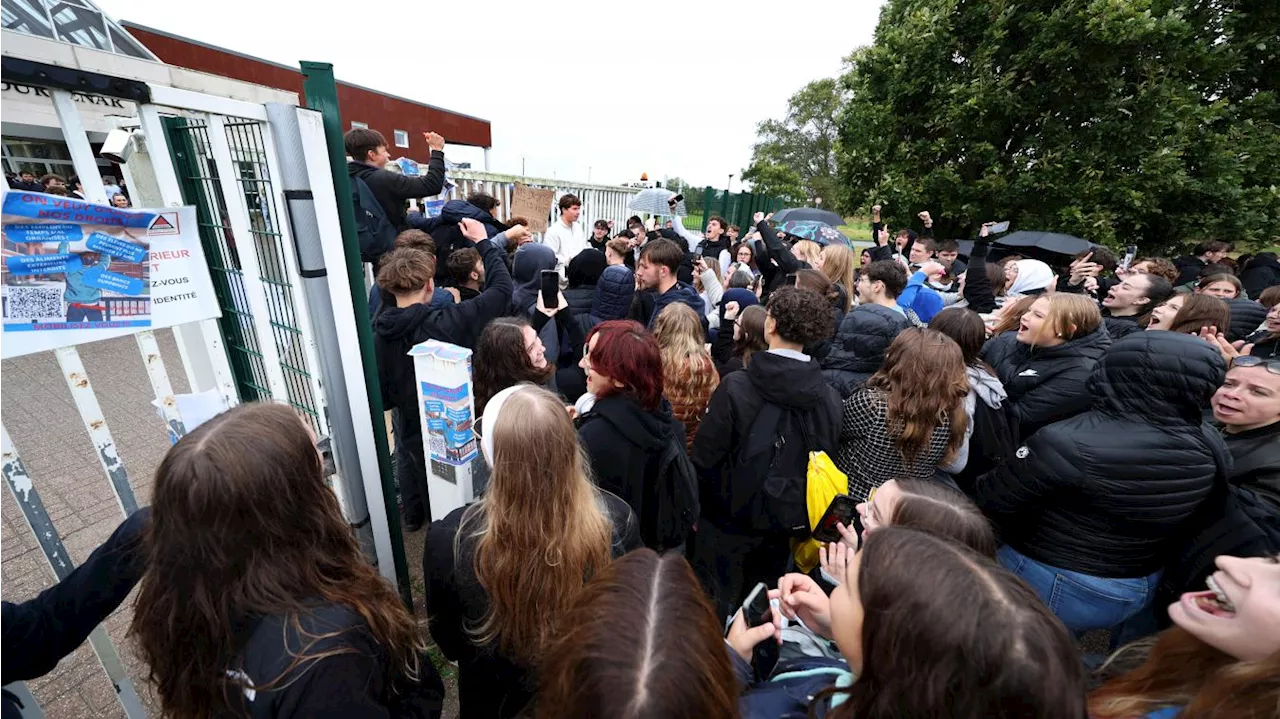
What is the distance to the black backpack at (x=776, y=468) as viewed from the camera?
2391 millimetres

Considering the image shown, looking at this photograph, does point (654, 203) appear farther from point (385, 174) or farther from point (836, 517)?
point (836, 517)

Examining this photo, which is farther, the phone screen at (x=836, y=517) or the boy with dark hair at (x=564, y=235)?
the boy with dark hair at (x=564, y=235)

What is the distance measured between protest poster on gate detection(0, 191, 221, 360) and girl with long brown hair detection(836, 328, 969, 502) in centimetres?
271

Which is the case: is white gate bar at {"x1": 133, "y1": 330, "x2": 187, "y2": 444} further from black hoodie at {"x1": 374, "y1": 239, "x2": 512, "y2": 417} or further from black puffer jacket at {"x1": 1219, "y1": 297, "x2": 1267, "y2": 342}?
black puffer jacket at {"x1": 1219, "y1": 297, "x2": 1267, "y2": 342}

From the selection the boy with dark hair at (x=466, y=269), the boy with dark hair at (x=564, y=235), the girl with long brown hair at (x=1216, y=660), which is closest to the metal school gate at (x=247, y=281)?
the boy with dark hair at (x=466, y=269)

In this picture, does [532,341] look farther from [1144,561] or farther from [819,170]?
[819,170]

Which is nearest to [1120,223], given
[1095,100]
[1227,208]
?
[1227,208]

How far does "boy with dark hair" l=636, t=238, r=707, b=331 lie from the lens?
377 centimetres

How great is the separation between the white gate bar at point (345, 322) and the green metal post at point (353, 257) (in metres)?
0.03

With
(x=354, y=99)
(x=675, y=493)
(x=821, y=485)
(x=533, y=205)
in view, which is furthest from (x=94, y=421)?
(x=354, y=99)

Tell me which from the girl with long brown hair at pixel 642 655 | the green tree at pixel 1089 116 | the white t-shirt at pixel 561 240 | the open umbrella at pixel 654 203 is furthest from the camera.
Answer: the green tree at pixel 1089 116

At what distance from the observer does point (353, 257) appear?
204 cm

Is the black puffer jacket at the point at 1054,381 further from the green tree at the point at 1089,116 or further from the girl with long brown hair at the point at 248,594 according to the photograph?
the green tree at the point at 1089,116

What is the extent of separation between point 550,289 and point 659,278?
1047mm
